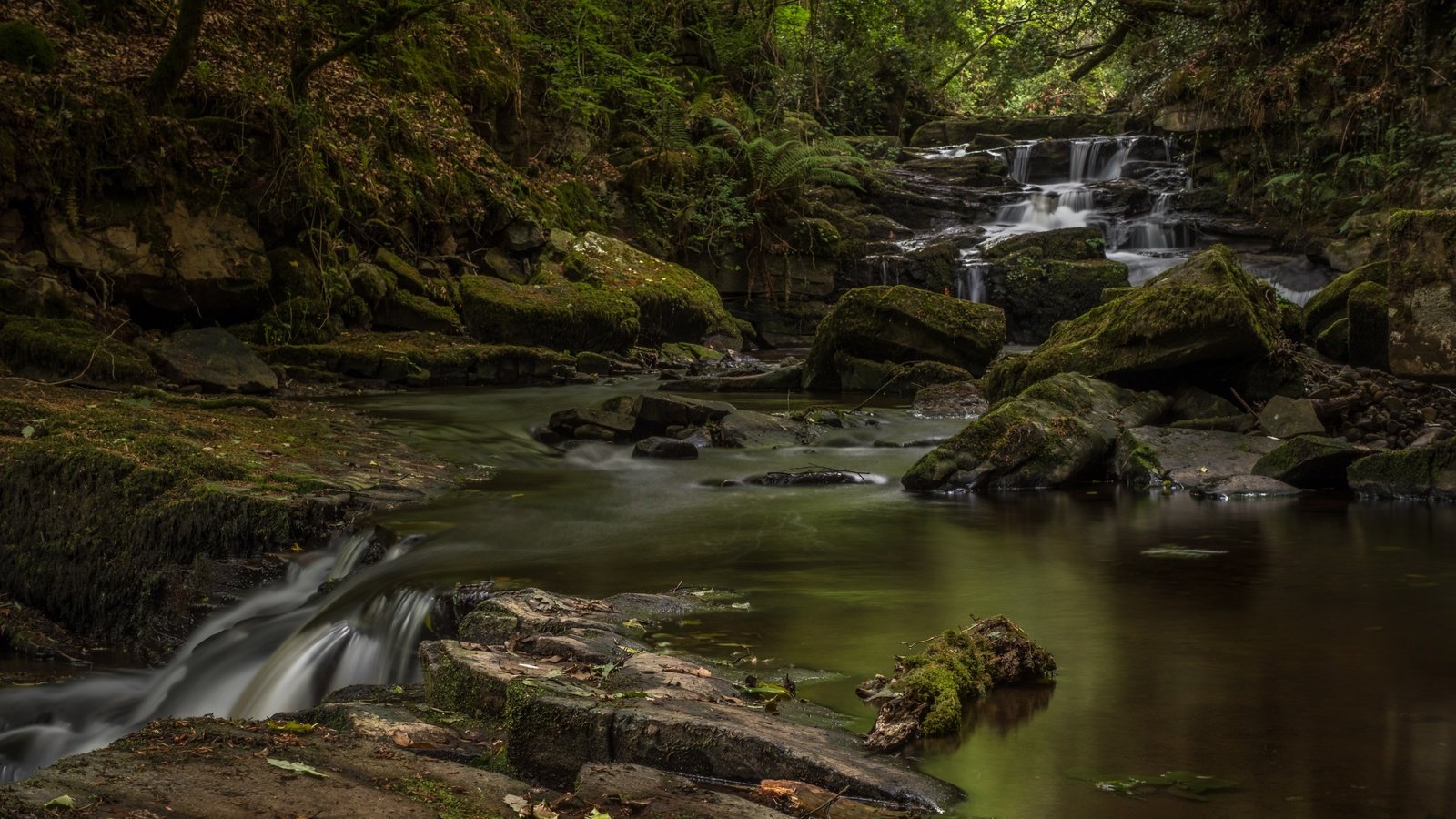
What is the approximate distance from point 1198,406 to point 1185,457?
3.80ft

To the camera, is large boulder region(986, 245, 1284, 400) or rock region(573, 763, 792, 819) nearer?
rock region(573, 763, 792, 819)

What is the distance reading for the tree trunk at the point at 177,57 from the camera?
1120 centimetres

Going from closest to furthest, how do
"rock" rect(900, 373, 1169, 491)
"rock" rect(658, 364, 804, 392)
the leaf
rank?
1. the leaf
2. "rock" rect(900, 373, 1169, 491)
3. "rock" rect(658, 364, 804, 392)

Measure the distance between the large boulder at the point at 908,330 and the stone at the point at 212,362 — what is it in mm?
6407

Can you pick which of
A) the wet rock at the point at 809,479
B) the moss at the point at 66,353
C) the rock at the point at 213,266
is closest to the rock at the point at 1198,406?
the wet rock at the point at 809,479

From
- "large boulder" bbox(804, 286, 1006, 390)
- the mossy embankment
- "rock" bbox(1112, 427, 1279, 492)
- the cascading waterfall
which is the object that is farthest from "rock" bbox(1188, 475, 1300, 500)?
"large boulder" bbox(804, 286, 1006, 390)

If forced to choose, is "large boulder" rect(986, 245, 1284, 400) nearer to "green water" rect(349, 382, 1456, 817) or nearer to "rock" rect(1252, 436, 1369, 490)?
"rock" rect(1252, 436, 1369, 490)

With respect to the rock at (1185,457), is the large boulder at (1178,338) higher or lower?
higher

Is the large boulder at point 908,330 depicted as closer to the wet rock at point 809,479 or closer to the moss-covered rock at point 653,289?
the moss-covered rock at point 653,289

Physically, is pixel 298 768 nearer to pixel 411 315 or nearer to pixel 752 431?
pixel 752 431

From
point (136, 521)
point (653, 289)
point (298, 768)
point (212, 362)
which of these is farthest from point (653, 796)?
point (653, 289)

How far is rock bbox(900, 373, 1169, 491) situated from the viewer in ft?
26.6

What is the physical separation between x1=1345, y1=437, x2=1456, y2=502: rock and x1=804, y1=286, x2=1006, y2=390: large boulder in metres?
5.93

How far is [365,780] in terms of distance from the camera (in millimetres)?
2678
